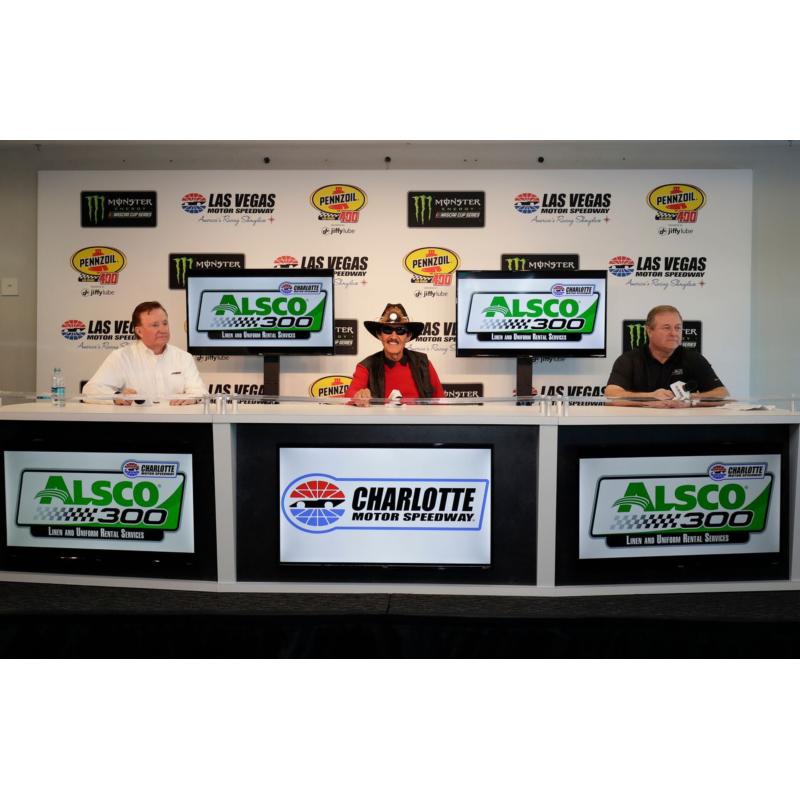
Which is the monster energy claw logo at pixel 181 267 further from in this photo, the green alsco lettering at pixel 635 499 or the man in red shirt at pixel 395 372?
the green alsco lettering at pixel 635 499

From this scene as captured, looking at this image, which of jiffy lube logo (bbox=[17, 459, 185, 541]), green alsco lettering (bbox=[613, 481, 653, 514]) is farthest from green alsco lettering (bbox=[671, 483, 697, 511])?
jiffy lube logo (bbox=[17, 459, 185, 541])

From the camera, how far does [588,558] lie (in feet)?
11.4

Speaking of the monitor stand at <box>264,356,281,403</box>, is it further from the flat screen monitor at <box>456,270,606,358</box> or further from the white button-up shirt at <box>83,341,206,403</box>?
the white button-up shirt at <box>83,341,206,403</box>

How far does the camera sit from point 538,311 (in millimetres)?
6520

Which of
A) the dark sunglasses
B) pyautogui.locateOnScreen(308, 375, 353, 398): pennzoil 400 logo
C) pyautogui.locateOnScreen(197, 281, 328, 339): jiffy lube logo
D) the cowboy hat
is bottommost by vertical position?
pyautogui.locateOnScreen(308, 375, 353, 398): pennzoil 400 logo

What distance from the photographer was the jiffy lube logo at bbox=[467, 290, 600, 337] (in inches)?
255

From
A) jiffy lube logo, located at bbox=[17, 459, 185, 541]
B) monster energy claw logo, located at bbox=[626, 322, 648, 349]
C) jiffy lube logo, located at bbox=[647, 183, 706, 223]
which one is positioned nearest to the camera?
jiffy lube logo, located at bbox=[17, 459, 185, 541]

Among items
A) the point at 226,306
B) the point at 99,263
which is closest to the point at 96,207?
the point at 99,263

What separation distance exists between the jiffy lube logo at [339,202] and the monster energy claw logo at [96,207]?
1.95 metres

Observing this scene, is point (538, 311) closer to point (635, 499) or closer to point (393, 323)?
point (393, 323)

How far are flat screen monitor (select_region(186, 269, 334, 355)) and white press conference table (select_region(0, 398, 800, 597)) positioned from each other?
302cm

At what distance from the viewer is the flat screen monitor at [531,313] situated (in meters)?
6.47

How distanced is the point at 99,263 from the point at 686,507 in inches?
224
